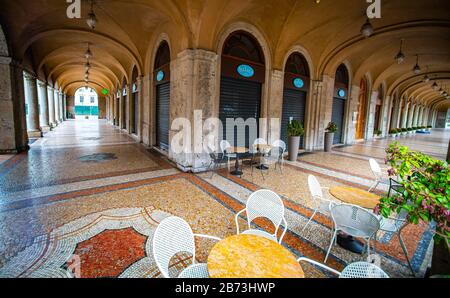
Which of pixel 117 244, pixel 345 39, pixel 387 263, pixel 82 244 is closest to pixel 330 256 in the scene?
pixel 387 263

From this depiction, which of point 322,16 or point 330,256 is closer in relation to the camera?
point 330,256

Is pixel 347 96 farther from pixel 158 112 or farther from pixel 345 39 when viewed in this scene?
pixel 158 112

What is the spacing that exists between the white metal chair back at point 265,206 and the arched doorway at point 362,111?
15197 millimetres

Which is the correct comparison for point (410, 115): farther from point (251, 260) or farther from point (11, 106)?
point (11, 106)

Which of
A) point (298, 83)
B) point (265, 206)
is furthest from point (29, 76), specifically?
point (265, 206)

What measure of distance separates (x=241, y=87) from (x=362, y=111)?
11.6 m

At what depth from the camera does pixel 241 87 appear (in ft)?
23.0

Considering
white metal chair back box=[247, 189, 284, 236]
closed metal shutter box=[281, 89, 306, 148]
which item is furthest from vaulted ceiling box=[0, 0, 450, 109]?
white metal chair back box=[247, 189, 284, 236]

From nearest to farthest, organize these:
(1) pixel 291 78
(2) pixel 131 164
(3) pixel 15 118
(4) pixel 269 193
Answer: (4) pixel 269 193 < (2) pixel 131 164 < (3) pixel 15 118 < (1) pixel 291 78

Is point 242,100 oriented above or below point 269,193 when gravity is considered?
above

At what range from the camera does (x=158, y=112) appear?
342 inches
